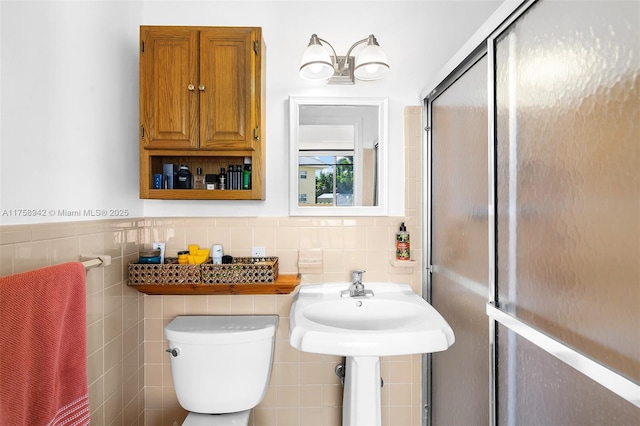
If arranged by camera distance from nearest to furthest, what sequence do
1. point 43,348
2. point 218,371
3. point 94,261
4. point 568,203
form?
point 568,203, point 43,348, point 94,261, point 218,371

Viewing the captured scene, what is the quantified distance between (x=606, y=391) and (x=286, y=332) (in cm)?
128

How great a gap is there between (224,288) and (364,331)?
0.70m

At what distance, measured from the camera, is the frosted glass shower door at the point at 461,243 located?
1.17 meters

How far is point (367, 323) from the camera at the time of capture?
4.99 ft

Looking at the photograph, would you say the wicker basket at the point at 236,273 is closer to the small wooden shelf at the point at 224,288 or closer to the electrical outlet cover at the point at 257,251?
the small wooden shelf at the point at 224,288

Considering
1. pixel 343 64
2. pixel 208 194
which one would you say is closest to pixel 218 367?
pixel 208 194

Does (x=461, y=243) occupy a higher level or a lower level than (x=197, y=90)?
lower

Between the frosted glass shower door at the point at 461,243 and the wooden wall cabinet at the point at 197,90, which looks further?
the wooden wall cabinet at the point at 197,90

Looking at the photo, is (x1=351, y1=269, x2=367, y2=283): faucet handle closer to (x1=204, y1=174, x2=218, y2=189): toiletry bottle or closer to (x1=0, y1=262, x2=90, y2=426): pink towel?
(x1=204, y1=174, x2=218, y2=189): toiletry bottle

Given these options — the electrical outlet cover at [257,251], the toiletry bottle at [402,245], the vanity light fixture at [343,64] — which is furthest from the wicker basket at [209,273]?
the vanity light fixture at [343,64]

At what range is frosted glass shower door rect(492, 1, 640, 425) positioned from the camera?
2.07ft

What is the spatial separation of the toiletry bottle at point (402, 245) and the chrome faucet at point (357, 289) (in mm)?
226

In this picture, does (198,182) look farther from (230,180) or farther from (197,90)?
(197,90)

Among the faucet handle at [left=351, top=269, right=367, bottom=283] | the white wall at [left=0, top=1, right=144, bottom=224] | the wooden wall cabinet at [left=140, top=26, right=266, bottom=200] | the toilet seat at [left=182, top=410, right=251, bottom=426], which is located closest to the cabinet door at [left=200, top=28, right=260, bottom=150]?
the wooden wall cabinet at [left=140, top=26, right=266, bottom=200]
